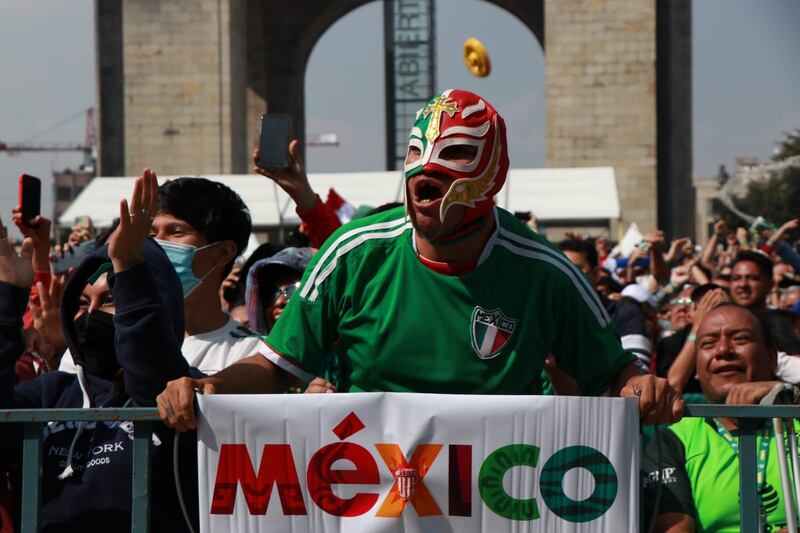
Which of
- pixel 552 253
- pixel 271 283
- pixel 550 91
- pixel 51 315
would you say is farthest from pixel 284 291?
pixel 550 91

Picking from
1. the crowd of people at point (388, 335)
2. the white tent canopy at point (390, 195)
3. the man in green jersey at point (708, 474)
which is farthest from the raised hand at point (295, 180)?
the white tent canopy at point (390, 195)

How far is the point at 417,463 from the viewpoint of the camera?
358cm

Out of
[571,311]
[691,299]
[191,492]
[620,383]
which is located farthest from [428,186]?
[691,299]

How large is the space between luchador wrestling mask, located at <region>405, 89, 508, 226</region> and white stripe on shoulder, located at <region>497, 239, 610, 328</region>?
0.12 metres

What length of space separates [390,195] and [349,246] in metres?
19.2

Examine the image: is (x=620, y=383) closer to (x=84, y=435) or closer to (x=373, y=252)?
(x=373, y=252)

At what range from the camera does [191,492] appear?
3861mm

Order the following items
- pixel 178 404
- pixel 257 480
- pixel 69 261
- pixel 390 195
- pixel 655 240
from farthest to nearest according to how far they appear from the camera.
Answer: pixel 390 195 → pixel 655 240 → pixel 69 261 → pixel 257 480 → pixel 178 404

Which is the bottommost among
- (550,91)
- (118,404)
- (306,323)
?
(118,404)

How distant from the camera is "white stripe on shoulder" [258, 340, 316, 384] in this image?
3.72 meters

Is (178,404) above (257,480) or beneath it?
above

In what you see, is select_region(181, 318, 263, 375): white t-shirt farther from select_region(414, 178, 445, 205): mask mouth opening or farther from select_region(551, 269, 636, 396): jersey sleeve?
select_region(551, 269, 636, 396): jersey sleeve

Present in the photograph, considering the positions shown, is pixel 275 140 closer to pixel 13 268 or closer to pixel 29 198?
pixel 29 198

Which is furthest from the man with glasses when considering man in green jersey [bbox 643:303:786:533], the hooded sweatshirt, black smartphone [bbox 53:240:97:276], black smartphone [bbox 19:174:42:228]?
man in green jersey [bbox 643:303:786:533]
